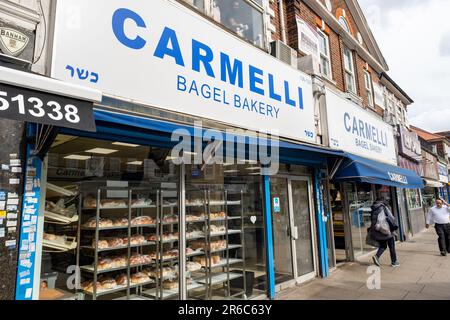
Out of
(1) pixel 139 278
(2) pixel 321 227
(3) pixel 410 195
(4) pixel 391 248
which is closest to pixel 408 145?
(3) pixel 410 195

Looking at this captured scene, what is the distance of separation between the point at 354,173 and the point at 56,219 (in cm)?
643

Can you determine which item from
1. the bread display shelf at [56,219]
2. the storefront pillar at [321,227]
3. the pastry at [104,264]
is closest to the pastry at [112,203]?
the bread display shelf at [56,219]

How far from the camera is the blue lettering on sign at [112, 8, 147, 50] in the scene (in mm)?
3988

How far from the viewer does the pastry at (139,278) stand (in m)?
4.63

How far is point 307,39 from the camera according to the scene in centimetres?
895

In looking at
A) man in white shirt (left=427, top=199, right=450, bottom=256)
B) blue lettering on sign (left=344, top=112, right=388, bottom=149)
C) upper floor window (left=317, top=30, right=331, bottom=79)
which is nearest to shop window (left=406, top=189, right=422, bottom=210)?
blue lettering on sign (left=344, top=112, right=388, bottom=149)

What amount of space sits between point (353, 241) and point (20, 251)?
9180 mm

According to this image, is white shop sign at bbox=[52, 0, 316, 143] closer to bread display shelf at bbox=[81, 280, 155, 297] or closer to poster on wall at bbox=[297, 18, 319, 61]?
poster on wall at bbox=[297, 18, 319, 61]

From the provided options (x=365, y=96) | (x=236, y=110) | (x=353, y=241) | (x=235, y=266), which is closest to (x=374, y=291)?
(x=235, y=266)

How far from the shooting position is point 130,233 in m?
4.66

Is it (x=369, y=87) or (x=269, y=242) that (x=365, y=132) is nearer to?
(x=369, y=87)

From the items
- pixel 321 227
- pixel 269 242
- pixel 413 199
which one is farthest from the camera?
pixel 413 199

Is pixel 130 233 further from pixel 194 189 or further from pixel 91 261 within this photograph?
pixel 194 189

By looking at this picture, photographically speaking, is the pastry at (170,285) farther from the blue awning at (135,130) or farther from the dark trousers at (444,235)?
the dark trousers at (444,235)
